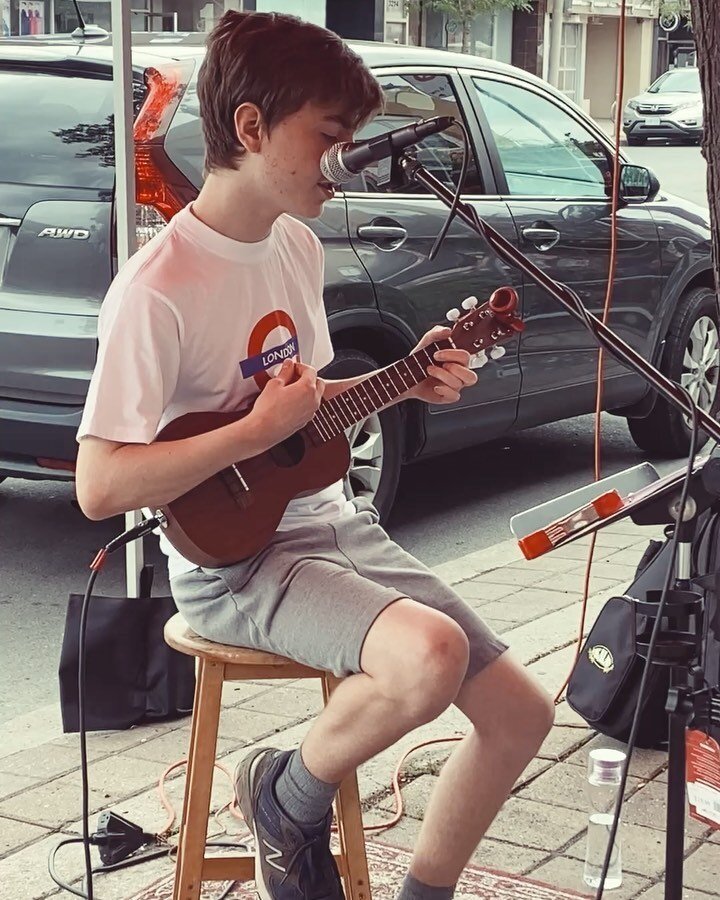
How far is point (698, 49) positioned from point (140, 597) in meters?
1.77

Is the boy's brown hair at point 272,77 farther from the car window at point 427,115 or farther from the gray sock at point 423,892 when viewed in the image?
the car window at point 427,115

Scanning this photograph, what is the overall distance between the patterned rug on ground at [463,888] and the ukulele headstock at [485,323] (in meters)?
0.97

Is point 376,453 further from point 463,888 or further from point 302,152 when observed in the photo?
point 302,152

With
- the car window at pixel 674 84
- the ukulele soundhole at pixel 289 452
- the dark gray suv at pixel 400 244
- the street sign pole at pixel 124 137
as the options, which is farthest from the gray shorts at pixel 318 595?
the car window at pixel 674 84

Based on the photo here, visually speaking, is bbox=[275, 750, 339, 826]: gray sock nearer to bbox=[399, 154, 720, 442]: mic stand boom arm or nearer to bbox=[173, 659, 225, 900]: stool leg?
bbox=[173, 659, 225, 900]: stool leg

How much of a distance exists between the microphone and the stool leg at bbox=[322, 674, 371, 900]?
2.73 ft

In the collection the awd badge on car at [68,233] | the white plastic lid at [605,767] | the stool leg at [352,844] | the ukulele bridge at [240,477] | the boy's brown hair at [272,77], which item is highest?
the boy's brown hair at [272,77]

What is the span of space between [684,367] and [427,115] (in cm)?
181

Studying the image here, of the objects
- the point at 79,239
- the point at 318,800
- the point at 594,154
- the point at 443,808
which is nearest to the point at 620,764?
the point at 443,808

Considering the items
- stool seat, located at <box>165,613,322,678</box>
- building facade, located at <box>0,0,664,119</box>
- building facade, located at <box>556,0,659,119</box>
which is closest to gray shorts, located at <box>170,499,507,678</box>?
stool seat, located at <box>165,613,322,678</box>

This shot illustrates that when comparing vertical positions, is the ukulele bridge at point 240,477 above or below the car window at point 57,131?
below

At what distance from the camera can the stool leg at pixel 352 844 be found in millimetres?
2355

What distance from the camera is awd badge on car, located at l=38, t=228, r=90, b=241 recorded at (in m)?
4.36

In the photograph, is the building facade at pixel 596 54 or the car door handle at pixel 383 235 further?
the building facade at pixel 596 54
